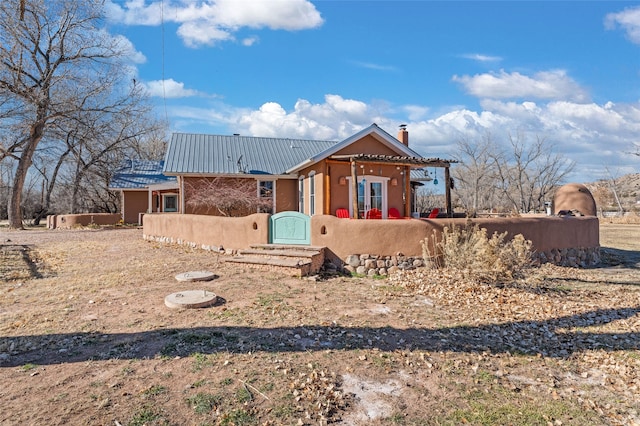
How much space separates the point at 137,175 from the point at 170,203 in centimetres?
492

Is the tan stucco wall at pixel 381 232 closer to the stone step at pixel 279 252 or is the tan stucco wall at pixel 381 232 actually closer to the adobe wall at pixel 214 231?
the stone step at pixel 279 252

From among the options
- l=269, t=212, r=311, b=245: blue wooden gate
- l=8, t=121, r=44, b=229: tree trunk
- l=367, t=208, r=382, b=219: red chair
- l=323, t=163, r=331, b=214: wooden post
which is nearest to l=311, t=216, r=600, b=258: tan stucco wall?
l=269, t=212, r=311, b=245: blue wooden gate

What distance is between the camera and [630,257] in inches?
559

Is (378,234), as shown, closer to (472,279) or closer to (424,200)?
(472,279)

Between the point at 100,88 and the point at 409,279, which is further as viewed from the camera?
the point at 100,88

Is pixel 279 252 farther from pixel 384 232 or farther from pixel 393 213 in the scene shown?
pixel 393 213

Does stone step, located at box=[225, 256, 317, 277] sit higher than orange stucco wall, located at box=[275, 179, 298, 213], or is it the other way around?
orange stucco wall, located at box=[275, 179, 298, 213]

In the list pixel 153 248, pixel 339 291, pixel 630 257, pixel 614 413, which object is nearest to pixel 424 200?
pixel 630 257

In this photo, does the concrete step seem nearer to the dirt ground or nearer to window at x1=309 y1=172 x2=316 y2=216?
the dirt ground

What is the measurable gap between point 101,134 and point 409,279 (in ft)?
90.2

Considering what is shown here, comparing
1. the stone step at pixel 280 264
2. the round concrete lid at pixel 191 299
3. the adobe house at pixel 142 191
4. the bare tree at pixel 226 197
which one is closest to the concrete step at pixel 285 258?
the stone step at pixel 280 264

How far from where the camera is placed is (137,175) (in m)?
28.3

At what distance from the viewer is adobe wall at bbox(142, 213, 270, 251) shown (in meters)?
10.9

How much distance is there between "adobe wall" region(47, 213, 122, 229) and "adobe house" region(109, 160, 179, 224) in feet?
6.05
